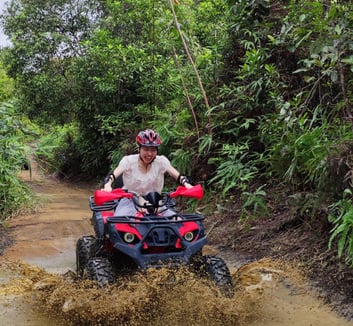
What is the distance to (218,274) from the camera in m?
3.88

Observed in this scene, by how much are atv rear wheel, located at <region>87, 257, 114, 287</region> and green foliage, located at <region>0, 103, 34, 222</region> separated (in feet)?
16.3

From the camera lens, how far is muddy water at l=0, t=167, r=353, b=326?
3664 millimetres

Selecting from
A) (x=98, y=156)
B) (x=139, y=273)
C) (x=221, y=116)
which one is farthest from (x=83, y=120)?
(x=139, y=273)

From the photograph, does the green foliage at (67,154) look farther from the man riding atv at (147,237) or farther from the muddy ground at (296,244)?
the man riding atv at (147,237)

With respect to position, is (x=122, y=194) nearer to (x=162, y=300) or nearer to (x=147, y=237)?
(x=147, y=237)

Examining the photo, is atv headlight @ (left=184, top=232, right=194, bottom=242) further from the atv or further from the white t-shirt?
the white t-shirt

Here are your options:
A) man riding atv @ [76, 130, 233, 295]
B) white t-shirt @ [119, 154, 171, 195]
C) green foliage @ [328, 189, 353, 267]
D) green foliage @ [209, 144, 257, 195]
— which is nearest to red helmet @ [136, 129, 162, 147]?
man riding atv @ [76, 130, 233, 295]

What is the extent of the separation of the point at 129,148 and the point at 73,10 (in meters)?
5.80

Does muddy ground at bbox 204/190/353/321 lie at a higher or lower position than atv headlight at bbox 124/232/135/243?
lower

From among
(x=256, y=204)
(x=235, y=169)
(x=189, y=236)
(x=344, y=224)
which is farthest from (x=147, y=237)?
(x=235, y=169)

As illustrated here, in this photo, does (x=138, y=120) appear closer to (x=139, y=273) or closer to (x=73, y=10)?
(x=73, y=10)

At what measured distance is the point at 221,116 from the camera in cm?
862

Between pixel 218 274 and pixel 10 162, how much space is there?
231 inches

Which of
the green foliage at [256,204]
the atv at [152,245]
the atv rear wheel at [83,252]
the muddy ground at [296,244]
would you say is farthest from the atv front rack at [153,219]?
the green foliage at [256,204]
